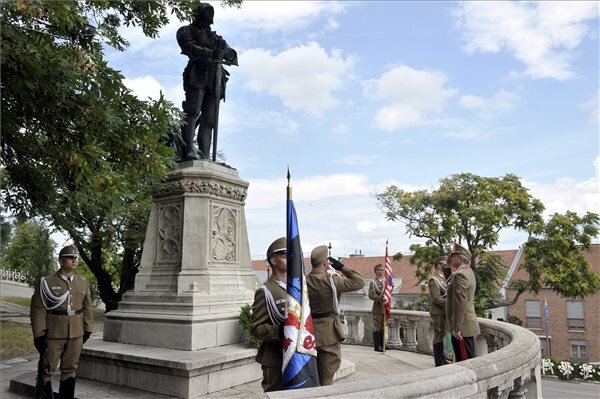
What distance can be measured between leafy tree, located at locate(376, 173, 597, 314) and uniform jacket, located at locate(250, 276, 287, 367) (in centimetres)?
2197

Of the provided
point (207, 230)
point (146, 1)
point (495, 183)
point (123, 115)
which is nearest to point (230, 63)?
point (146, 1)

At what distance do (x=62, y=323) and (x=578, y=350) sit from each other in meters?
43.3

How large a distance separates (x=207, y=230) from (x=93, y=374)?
245cm

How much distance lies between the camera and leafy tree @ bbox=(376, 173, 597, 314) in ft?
81.1

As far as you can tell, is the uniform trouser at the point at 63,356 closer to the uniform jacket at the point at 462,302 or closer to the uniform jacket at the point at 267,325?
the uniform jacket at the point at 267,325

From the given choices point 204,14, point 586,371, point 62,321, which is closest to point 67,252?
point 62,321

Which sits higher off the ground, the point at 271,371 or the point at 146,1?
the point at 146,1

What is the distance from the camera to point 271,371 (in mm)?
4059

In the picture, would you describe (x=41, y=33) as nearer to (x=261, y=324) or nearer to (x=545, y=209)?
(x=261, y=324)

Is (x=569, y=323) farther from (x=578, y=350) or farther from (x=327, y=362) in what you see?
(x=327, y=362)

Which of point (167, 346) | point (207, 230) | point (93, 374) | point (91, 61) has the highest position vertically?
point (91, 61)

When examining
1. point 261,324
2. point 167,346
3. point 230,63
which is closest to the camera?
point 261,324

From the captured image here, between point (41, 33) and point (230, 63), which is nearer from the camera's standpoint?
point (41, 33)

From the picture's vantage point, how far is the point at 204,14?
7977 mm
